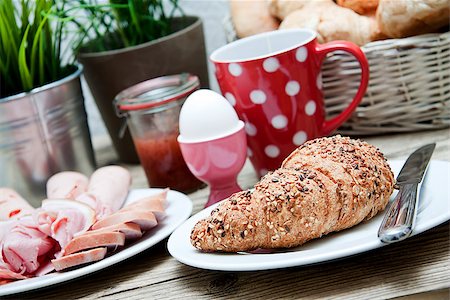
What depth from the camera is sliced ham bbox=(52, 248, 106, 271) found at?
747 mm

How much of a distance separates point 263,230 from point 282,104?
30cm

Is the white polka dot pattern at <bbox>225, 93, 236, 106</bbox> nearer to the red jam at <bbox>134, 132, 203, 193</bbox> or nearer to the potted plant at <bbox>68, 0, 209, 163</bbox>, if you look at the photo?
the red jam at <bbox>134, 132, 203, 193</bbox>

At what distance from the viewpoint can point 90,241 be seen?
758 millimetres

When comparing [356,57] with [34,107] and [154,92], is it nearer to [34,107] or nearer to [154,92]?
[154,92]

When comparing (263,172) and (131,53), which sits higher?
(131,53)

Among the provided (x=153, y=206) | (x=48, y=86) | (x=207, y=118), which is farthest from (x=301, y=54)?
(x=48, y=86)

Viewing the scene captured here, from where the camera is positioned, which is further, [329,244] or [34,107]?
[34,107]

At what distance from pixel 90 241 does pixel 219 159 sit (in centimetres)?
20

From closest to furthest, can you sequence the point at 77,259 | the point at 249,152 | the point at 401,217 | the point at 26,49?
the point at 401,217
the point at 77,259
the point at 249,152
the point at 26,49

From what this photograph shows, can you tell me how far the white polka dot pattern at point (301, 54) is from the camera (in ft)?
3.00

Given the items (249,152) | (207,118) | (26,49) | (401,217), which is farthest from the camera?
(26,49)

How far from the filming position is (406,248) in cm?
68

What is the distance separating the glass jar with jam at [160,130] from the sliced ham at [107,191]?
68 mm

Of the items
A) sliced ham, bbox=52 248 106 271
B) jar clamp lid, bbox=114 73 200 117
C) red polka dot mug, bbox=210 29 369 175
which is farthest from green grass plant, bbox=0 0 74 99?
sliced ham, bbox=52 248 106 271
